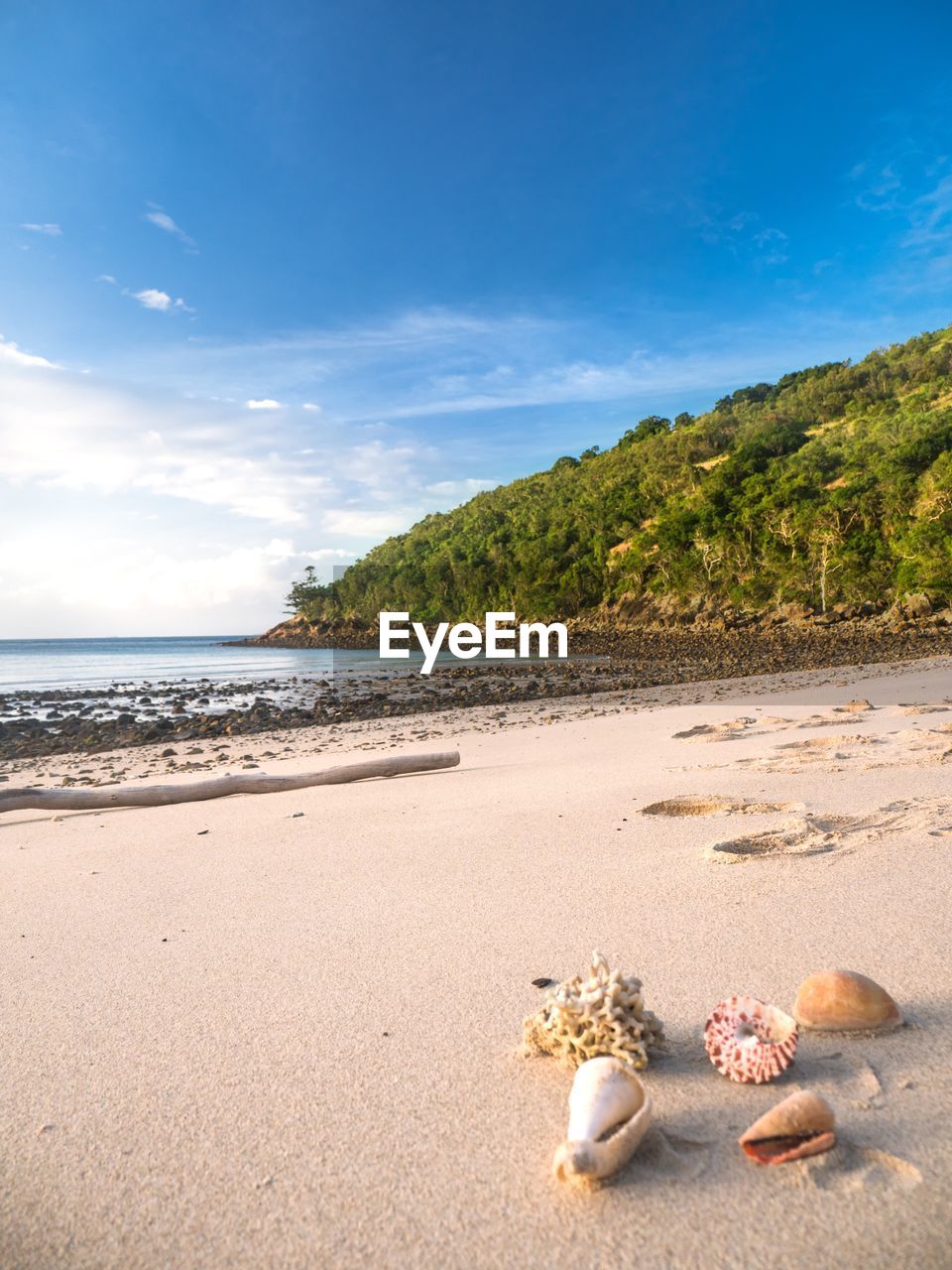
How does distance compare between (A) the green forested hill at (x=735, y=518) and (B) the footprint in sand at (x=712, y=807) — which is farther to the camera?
(A) the green forested hill at (x=735, y=518)

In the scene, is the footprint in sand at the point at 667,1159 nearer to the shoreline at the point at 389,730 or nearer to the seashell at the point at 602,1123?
the seashell at the point at 602,1123

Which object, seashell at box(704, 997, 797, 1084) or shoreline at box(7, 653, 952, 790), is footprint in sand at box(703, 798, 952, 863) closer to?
seashell at box(704, 997, 797, 1084)

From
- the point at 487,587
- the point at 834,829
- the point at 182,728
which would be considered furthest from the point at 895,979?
the point at 487,587

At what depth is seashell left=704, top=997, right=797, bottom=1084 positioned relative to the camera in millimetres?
1701

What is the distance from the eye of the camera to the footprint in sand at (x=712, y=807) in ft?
13.8

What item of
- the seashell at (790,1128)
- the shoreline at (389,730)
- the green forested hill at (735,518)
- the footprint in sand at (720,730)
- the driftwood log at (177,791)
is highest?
the green forested hill at (735,518)

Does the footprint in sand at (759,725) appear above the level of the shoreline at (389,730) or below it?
above

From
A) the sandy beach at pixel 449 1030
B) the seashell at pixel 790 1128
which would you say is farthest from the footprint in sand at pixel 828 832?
the seashell at pixel 790 1128

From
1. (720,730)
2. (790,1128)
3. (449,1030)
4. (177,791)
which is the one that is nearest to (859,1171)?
(790,1128)

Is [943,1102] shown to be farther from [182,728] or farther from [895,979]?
[182,728]

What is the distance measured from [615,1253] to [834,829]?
2.79m

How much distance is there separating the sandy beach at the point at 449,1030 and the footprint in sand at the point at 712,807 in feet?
0.08

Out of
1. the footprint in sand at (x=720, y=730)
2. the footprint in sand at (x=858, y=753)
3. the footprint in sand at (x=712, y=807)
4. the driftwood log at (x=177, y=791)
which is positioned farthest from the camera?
the footprint in sand at (x=720, y=730)

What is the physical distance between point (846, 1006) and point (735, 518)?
54.7 m
